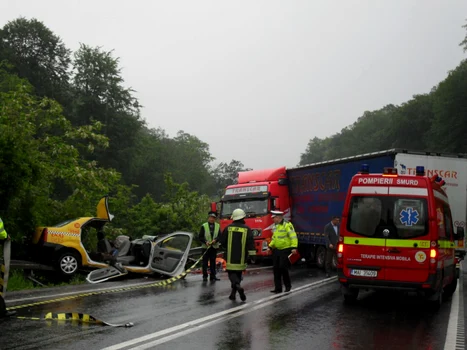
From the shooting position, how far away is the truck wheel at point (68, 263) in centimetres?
1495

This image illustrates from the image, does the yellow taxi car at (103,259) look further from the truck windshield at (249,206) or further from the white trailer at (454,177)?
the truck windshield at (249,206)

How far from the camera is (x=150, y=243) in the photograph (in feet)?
51.8

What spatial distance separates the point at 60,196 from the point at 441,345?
35.3 m

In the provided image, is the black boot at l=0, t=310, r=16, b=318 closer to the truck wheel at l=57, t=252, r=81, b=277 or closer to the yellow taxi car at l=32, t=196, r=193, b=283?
the yellow taxi car at l=32, t=196, r=193, b=283

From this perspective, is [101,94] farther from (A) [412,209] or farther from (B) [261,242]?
(A) [412,209]

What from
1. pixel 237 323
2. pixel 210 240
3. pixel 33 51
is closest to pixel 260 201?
pixel 210 240

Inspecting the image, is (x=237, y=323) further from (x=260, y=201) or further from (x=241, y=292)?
(x=260, y=201)

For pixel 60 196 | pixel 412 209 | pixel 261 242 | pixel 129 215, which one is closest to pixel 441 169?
pixel 412 209

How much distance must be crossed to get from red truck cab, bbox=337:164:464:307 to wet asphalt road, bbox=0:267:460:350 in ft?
1.76

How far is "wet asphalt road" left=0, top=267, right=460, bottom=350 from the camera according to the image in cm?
730

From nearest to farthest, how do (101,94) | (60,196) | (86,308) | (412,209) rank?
(86,308), (412,209), (60,196), (101,94)

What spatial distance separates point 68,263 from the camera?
15.1 m

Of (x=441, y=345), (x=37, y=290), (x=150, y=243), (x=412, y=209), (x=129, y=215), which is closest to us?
(x=441, y=345)

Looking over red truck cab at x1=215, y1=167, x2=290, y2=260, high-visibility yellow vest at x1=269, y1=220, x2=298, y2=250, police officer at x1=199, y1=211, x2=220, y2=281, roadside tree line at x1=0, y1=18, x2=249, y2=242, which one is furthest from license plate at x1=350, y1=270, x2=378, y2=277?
red truck cab at x1=215, y1=167, x2=290, y2=260
